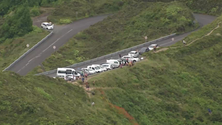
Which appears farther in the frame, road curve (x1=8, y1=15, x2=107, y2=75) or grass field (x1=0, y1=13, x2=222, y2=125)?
road curve (x1=8, y1=15, x2=107, y2=75)

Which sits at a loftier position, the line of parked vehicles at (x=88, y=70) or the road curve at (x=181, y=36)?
the line of parked vehicles at (x=88, y=70)

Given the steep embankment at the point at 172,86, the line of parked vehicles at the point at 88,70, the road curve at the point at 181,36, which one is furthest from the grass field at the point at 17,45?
the steep embankment at the point at 172,86

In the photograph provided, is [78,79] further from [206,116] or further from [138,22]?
[138,22]

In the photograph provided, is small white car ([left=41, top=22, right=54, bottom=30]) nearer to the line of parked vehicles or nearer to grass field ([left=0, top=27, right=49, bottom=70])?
grass field ([left=0, top=27, right=49, bottom=70])

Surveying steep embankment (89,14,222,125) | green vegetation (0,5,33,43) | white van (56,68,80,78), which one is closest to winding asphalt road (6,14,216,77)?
white van (56,68,80,78)

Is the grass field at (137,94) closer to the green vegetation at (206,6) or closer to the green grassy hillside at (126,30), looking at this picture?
the green grassy hillside at (126,30)
